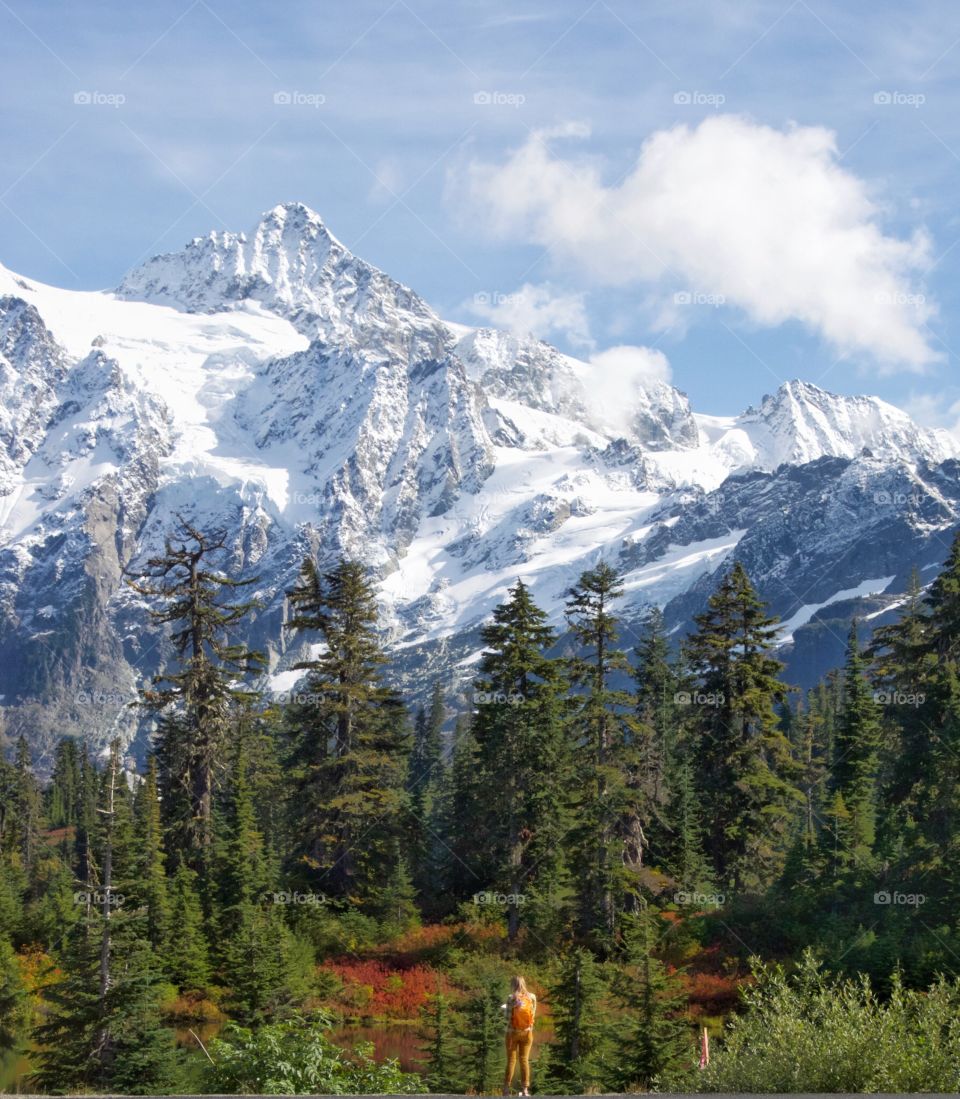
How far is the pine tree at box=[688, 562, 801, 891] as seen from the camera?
142 feet

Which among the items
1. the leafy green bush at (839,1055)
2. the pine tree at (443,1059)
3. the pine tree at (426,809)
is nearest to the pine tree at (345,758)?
the pine tree at (426,809)

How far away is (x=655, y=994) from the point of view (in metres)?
26.2

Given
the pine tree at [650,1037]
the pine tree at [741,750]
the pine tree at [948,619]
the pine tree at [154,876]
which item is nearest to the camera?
the pine tree at [650,1037]

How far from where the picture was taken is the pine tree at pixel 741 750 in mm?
43188

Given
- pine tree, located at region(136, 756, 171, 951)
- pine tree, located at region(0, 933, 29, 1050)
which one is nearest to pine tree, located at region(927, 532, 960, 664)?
pine tree, located at region(136, 756, 171, 951)

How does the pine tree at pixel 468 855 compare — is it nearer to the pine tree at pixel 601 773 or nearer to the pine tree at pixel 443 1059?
the pine tree at pixel 601 773

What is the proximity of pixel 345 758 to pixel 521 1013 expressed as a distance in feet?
82.9

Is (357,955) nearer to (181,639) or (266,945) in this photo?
(266,945)

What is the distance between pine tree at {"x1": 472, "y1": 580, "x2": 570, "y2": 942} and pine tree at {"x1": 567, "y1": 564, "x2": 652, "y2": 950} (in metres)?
0.95

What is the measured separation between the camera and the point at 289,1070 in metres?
19.4

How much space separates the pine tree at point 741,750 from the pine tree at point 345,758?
1144cm

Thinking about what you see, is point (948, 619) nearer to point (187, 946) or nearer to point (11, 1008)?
point (187, 946)

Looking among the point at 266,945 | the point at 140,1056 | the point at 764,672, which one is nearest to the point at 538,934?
the point at 266,945

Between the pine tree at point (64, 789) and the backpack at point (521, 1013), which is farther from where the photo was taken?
the pine tree at point (64, 789)
